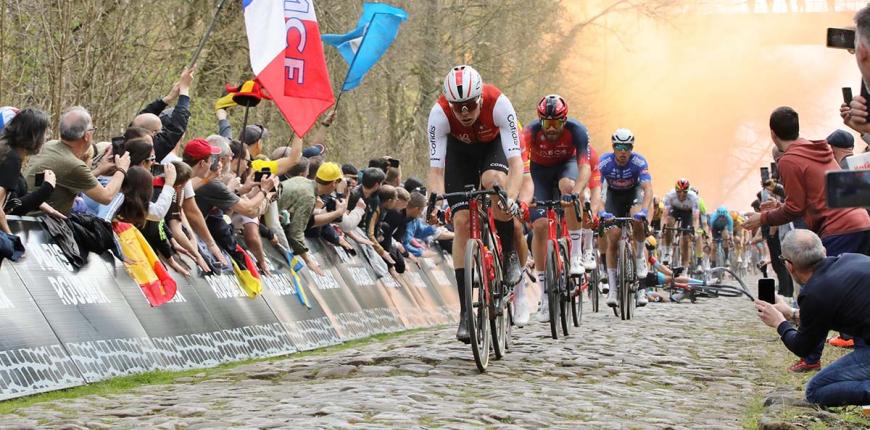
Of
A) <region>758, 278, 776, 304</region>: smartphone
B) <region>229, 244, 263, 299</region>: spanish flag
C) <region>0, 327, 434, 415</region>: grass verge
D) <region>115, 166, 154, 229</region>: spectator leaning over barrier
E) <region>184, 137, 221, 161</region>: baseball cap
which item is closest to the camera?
<region>758, 278, 776, 304</region>: smartphone

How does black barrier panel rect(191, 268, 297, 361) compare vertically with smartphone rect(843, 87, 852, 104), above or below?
below

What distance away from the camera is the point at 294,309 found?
45.0 ft

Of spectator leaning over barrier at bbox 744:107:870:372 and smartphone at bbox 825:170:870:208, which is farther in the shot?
spectator leaning over barrier at bbox 744:107:870:372

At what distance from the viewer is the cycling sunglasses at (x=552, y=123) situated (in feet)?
47.3

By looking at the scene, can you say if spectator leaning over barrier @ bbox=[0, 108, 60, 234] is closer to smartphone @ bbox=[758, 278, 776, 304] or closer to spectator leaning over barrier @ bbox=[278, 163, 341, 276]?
smartphone @ bbox=[758, 278, 776, 304]

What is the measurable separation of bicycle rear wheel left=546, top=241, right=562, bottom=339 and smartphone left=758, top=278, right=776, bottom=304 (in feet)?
15.9

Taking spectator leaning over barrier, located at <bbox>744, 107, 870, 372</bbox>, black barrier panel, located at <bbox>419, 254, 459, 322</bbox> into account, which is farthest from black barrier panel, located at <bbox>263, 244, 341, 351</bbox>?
spectator leaning over barrier, located at <bbox>744, 107, 870, 372</bbox>

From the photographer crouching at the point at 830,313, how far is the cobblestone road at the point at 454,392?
57 centimetres

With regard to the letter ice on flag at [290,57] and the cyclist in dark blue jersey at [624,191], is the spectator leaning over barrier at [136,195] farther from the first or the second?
the cyclist in dark blue jersey at [624,191]

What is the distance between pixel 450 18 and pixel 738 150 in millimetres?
52948

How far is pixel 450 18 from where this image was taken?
33.9 m

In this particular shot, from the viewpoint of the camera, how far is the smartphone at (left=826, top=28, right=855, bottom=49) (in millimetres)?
6484

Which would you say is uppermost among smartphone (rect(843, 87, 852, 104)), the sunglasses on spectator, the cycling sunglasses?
the sunglasses on spectator

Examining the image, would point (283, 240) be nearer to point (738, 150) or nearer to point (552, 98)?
point (552, 98)
